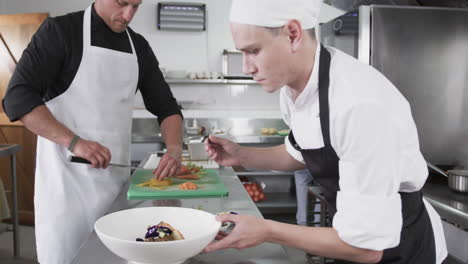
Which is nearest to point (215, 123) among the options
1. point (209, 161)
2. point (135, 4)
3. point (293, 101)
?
point (209, 161)

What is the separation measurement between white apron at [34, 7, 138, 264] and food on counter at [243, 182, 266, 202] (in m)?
3.03

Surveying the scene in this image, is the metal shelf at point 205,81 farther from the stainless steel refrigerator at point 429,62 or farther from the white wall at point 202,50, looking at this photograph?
the stainless steel refrigerator at point 429,62

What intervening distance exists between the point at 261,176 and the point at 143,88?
10.7 ft

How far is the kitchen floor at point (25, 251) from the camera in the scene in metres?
3.68

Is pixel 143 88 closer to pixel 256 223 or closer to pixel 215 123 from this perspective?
pixel 256 223

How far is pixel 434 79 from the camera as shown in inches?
108

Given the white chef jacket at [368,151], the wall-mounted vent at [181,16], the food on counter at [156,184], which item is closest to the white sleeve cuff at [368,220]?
the white chef jacket at [368,151]

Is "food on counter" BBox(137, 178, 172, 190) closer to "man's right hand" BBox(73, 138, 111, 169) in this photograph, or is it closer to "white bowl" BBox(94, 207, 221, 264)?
"man's right hand" BBox(73, 138, 111, 169)

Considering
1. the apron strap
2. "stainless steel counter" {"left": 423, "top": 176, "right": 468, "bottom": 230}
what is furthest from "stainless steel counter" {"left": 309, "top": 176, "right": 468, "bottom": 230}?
the apron strap

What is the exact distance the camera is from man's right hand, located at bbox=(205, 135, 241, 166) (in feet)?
5.07

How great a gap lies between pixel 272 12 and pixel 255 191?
4014 millimetres

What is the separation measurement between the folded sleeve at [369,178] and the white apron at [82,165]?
116cm

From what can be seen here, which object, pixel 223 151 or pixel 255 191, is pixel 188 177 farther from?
pixel 255 191

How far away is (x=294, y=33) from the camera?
1001 mm
